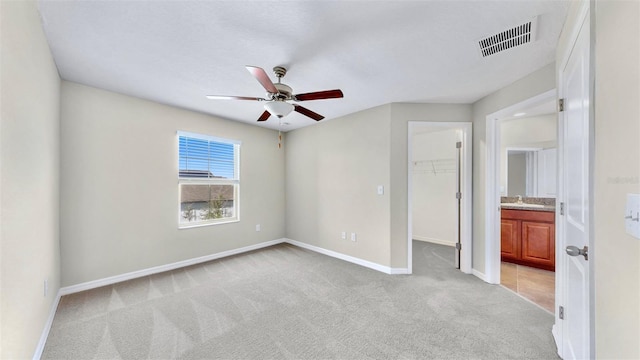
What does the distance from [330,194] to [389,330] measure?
7.87 ft

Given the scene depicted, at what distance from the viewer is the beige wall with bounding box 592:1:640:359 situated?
2.39ft

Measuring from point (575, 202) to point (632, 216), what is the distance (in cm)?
89

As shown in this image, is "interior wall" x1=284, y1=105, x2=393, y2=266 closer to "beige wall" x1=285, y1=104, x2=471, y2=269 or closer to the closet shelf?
"beige wall" x1=285, y1=104, x2=471, y2=269

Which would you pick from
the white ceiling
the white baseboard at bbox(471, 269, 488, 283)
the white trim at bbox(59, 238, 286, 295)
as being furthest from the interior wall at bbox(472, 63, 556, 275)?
the white trim at bbox(59, 238, 286, 295)

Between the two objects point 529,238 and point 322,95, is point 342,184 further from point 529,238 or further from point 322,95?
point 529,238

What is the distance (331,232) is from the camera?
4.09m

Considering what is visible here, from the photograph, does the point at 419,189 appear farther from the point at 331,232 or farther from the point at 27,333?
the point at 27,333

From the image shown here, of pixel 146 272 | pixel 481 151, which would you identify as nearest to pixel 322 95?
pixel 481 151

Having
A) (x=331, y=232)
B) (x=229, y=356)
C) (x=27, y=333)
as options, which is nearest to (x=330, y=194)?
(x=331, y=232)

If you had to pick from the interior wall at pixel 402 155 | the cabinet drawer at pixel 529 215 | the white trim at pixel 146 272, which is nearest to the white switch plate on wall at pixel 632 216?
the interior wall at pixel 402 155

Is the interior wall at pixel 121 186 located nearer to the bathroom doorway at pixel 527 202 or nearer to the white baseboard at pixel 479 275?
the white baseboard at pixel 479 275

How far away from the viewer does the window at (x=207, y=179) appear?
142 inches

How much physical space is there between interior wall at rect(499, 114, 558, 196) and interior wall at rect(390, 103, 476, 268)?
1.13 m

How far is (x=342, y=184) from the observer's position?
3943mm
